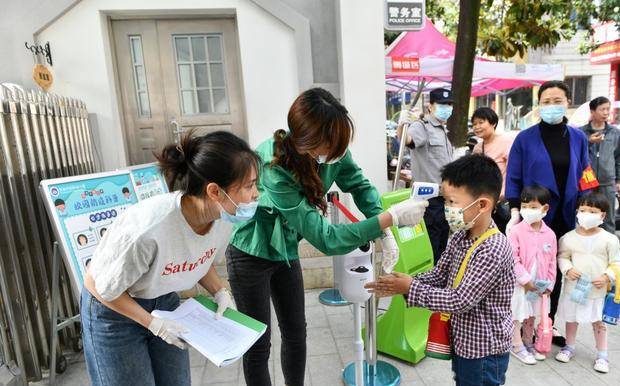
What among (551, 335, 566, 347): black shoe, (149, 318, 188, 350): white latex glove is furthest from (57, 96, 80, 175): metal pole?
(551, 335, 566, 347): black shoe

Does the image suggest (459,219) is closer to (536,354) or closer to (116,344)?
(116,344)

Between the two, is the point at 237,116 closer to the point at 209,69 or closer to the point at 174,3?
the point at 209,69

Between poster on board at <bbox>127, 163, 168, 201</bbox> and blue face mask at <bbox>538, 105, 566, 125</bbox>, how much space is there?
2.82 meters

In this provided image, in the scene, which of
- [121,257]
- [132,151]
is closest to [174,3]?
[132,151]

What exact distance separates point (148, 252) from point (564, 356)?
2685 millimetres

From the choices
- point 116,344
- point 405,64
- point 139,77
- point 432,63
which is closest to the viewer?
point 116,344

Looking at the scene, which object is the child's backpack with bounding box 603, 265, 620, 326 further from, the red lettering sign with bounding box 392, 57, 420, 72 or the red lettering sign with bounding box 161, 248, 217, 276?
the red lettering sign with bounding box 392, 57, 420, 72

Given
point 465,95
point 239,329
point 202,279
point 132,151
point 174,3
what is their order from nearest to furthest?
point 239,329
point 202,279
point 174,3
point 132,151
point 465,95

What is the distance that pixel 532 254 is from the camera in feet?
8.20

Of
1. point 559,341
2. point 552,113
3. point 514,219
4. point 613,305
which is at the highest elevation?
point 552,113

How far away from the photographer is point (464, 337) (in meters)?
1.55

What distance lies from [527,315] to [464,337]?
1.33 m

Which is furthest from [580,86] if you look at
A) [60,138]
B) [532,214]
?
[60,138]

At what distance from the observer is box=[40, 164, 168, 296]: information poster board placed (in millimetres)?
2354
